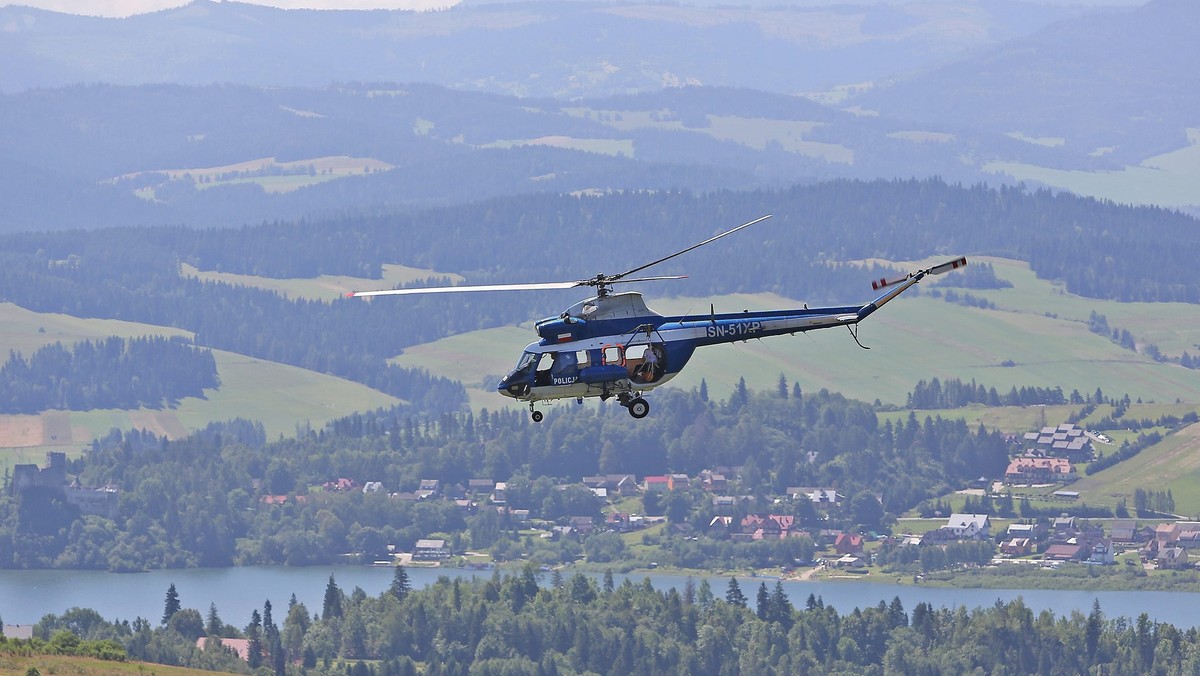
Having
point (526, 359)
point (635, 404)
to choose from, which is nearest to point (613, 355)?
point (635, 404)

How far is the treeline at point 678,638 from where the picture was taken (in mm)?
188375

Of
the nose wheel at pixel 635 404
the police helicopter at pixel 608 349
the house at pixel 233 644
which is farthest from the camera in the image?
the house at pixel 233 644

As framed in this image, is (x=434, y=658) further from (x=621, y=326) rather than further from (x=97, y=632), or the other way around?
(x=621, y=326)

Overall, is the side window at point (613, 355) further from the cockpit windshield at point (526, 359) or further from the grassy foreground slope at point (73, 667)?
the grassy foreground slope at point (73, 667)

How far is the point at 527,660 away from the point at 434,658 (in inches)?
269

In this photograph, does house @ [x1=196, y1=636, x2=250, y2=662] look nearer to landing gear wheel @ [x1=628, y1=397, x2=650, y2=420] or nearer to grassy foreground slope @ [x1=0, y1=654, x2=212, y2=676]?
grassy foreground slope @ [x1=0, y1=654, x2=212, y2=676]

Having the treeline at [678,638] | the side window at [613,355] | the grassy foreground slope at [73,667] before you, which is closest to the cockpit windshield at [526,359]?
the side window at [613,355]

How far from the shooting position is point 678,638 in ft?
640

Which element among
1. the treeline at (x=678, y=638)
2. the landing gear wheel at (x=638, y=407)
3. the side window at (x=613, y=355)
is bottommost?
the treeline at (x=678, y=638)

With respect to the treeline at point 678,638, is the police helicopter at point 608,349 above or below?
above

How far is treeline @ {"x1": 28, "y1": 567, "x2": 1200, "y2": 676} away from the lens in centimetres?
18838

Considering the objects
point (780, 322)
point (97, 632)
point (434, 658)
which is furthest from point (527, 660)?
point (780, 322)

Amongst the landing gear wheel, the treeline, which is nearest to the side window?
the landing gear wheel

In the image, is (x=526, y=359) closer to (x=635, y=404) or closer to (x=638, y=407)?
(x=635, y=404)
